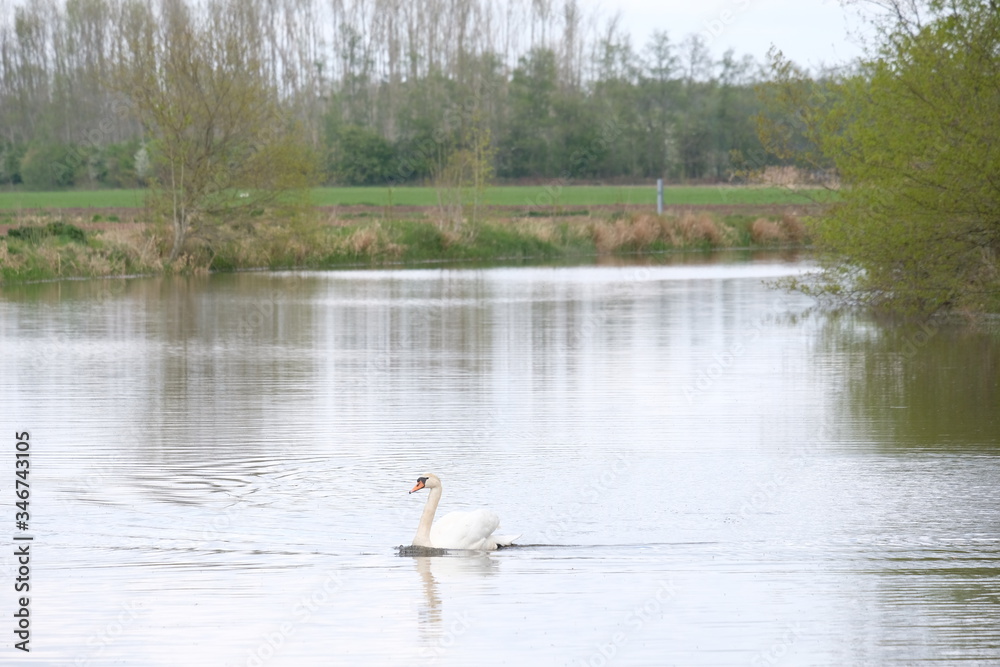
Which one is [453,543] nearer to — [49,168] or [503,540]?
[503,540]

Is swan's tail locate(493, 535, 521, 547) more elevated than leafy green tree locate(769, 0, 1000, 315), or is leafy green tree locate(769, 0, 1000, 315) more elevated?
leafy green tree locate(769, 0, 1000, 315)

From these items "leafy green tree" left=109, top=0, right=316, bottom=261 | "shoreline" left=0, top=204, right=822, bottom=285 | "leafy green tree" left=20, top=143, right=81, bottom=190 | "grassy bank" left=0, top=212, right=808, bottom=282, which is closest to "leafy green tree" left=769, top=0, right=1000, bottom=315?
"shoreline" left=0, top=204, right=822, bottom=285

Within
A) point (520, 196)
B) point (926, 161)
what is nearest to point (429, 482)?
point (926, 161)

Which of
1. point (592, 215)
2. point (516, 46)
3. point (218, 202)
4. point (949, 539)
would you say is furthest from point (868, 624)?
point (516, 46)

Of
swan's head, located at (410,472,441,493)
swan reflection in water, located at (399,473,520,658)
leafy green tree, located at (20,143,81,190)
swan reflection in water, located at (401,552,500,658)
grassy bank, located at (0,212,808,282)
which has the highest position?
leafy green tree, located at (20,143,81,190)

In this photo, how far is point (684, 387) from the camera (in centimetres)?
1595

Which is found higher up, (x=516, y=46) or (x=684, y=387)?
(x=516, y=46)

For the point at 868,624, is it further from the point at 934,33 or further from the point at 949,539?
the point at 934,33

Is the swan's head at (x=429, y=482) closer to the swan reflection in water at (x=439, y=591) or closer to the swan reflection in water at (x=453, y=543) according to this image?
the swan reflection in water at (x=453, y=543)

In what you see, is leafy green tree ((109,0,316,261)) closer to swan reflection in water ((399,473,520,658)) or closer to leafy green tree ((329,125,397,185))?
swan reflection in water ((399,473,520,658))

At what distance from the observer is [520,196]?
7938cm

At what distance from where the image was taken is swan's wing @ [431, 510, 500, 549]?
Result: 880 centimetres

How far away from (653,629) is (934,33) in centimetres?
1652

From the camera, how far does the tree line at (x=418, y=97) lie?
92.5m
